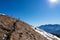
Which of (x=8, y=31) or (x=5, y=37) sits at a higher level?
(x=8, y=31)

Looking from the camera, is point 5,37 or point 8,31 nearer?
point 5,37

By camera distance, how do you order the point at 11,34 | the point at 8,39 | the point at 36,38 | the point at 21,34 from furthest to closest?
1. the point at 36,38
2. the point at 21,34
3. the point at 11,34
4. the point at 8,39

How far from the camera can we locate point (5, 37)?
734 inches

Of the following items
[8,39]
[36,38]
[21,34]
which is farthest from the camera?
[36,38]

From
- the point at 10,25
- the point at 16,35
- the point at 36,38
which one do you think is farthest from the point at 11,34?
the point at 36,38

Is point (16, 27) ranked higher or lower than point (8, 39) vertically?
higher

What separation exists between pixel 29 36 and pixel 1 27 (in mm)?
4709

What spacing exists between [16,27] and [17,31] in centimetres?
116

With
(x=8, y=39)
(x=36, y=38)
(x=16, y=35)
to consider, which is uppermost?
(x=36, y=38)

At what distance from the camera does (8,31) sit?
20391 millimetres

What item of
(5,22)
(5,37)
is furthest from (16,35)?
(5,22)

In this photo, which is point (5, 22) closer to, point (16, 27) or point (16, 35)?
point (16, 27)

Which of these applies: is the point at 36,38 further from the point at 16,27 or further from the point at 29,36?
the point at 16,27

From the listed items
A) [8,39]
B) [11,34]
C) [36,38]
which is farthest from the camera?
[36,38]
